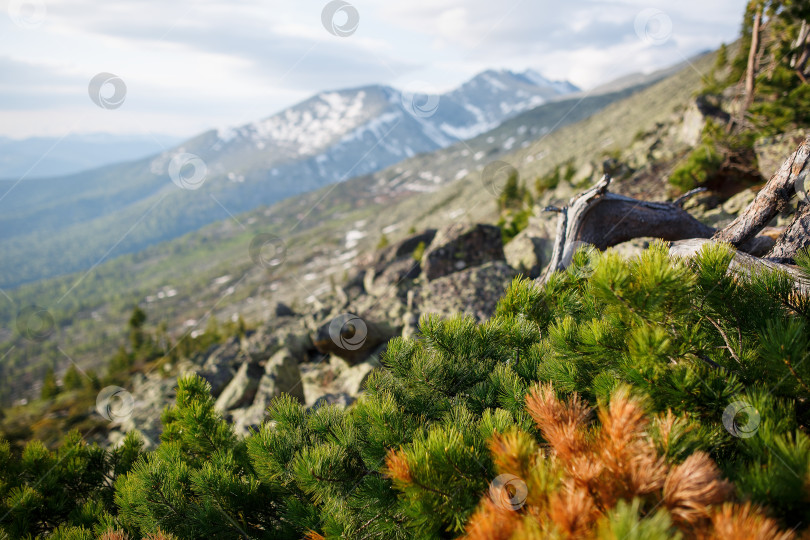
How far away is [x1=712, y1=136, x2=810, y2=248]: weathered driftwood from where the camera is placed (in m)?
4.10

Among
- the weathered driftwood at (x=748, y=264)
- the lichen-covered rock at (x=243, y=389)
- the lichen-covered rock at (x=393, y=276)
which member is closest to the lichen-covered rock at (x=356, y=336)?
the lichen-covered rock at (x=393, y=276)

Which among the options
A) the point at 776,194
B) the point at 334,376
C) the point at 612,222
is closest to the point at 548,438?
the point at 776,194

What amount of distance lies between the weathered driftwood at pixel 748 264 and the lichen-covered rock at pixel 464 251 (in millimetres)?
11781

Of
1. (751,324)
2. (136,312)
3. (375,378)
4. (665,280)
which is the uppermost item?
(665,280)

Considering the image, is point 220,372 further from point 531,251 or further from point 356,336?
point 531,251

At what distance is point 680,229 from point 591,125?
179 m

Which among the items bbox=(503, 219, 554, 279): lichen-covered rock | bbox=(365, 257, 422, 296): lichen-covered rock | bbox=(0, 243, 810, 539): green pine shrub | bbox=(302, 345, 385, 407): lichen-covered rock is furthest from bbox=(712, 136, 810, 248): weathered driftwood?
bbox=(365, 257, 422, 296): lichen-covered rock

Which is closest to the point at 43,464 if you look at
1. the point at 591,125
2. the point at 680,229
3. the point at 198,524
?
the point at 198,524

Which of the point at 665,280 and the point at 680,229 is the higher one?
the point at 665,280

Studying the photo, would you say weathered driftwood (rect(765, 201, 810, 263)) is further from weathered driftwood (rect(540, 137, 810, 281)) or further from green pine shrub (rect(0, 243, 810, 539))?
green pine shrub (rect(0, 243, 810, 539))

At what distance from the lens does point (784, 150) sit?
11.0 m

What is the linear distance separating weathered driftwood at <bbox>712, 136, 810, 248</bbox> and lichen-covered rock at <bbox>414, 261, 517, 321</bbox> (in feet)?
25.1

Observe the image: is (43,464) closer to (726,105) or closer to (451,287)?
(451,287)

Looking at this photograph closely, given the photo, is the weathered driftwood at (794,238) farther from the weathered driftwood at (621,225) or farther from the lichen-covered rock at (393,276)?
the lichen-covered rock at (393,276)
